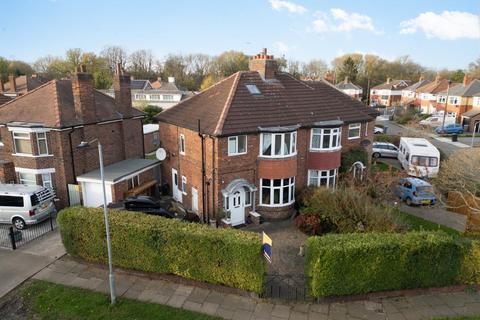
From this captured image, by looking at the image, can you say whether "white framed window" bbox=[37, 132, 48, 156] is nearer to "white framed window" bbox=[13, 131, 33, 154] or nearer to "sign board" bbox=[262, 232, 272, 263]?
"white framed window" bbox=[13, 131, 33, 154]

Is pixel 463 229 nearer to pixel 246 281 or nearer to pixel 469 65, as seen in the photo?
pixel 246 281

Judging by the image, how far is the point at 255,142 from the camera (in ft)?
58.4

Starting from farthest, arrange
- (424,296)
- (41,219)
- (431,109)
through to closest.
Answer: (431,109) < (41,219) < (424,296)

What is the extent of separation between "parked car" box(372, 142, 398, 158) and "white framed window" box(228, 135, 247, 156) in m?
20.8

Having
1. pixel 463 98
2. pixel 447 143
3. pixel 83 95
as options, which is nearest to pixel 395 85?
pixel 463 98

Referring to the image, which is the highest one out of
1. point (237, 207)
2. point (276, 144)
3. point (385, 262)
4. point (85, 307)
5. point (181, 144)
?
point (276, 144)

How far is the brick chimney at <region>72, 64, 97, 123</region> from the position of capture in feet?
62.5

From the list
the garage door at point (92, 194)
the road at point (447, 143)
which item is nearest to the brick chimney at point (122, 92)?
the garage door at point (92, 194)

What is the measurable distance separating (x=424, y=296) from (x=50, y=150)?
65.0ft

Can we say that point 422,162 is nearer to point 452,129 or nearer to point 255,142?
point 255,142

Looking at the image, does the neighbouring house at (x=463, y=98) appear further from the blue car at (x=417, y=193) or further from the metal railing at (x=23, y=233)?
the metal railing at (x=23, y=233)

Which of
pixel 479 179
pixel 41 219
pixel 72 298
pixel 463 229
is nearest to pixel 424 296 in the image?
pixel 463 229

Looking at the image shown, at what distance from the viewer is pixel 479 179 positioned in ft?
60.9

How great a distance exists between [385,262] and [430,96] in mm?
61194
